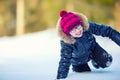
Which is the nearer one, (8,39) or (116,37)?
(116,37)

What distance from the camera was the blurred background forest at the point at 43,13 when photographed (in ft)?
4.35

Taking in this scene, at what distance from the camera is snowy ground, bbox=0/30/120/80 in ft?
4.08

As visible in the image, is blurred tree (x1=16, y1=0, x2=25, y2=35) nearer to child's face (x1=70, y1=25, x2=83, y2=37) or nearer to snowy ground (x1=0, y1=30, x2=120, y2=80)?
snowy ground (x1=0, y1=30, x2=120, y2=80)

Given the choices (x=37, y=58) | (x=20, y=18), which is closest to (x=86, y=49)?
(x=37, y=58)

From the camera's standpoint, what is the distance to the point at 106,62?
4.09ft

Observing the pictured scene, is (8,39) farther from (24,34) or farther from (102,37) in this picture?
(102,37)

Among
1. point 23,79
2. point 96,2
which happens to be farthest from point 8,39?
point 96,2

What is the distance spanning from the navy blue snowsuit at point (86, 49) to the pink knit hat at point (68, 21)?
0.04 m

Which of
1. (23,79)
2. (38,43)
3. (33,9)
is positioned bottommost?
(23,79)

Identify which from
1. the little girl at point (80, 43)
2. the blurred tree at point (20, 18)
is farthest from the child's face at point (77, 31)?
the blurred tree at point (20, 18)

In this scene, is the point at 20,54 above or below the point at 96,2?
below

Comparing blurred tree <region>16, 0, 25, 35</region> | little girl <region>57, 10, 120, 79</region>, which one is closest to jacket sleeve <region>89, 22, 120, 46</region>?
little girl <region>57, 10, 120, 79</region>

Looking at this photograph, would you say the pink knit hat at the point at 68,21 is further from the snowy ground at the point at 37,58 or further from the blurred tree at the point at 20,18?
the blurred tree at the point at 20,18

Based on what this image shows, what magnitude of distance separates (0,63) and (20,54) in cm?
6
